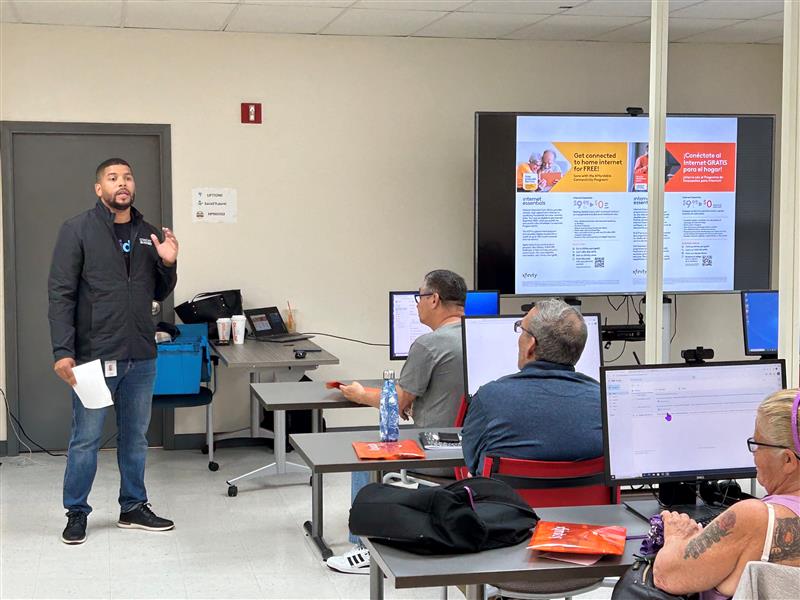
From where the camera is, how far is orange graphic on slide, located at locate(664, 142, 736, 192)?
6910mm

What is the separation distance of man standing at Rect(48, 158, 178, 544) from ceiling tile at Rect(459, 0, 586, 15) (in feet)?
7.76

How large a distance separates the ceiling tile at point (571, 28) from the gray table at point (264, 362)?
2485 millimetres

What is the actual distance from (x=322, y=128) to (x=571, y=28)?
5.70ft

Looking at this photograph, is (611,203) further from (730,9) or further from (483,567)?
(483,567)

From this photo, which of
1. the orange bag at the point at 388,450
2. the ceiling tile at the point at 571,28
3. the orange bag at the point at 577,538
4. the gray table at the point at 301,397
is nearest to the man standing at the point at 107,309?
the gray table at the point at 301,397

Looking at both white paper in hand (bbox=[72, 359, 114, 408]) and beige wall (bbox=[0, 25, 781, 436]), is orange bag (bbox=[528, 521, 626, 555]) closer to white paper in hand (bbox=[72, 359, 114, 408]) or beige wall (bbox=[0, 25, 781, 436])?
white paper in hand (bbox=[72, 359, 114, 408])

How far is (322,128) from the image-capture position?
269 inches

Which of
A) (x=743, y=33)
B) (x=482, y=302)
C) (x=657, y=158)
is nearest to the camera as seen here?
(x=657, y=158)

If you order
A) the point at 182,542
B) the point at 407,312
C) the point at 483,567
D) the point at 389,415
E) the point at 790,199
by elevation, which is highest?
the point at 790,199

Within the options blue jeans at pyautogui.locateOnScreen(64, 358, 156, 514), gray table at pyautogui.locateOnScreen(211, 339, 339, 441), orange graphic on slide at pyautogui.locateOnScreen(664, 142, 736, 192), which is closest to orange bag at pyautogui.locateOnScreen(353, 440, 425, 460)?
blue jeans at pyautogui.locateOnScreen(64, 358, 156, 514)

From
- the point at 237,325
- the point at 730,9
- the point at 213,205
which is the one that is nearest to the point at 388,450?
the point at 237,325

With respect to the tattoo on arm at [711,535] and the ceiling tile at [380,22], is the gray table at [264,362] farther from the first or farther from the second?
the tattoo on arm at [711,535]

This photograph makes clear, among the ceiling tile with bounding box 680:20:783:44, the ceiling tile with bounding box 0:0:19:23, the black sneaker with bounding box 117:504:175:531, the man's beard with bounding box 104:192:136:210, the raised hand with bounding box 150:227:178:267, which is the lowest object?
the black sneaker with bounding box 117:504:175:531

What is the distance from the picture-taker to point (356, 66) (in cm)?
686
